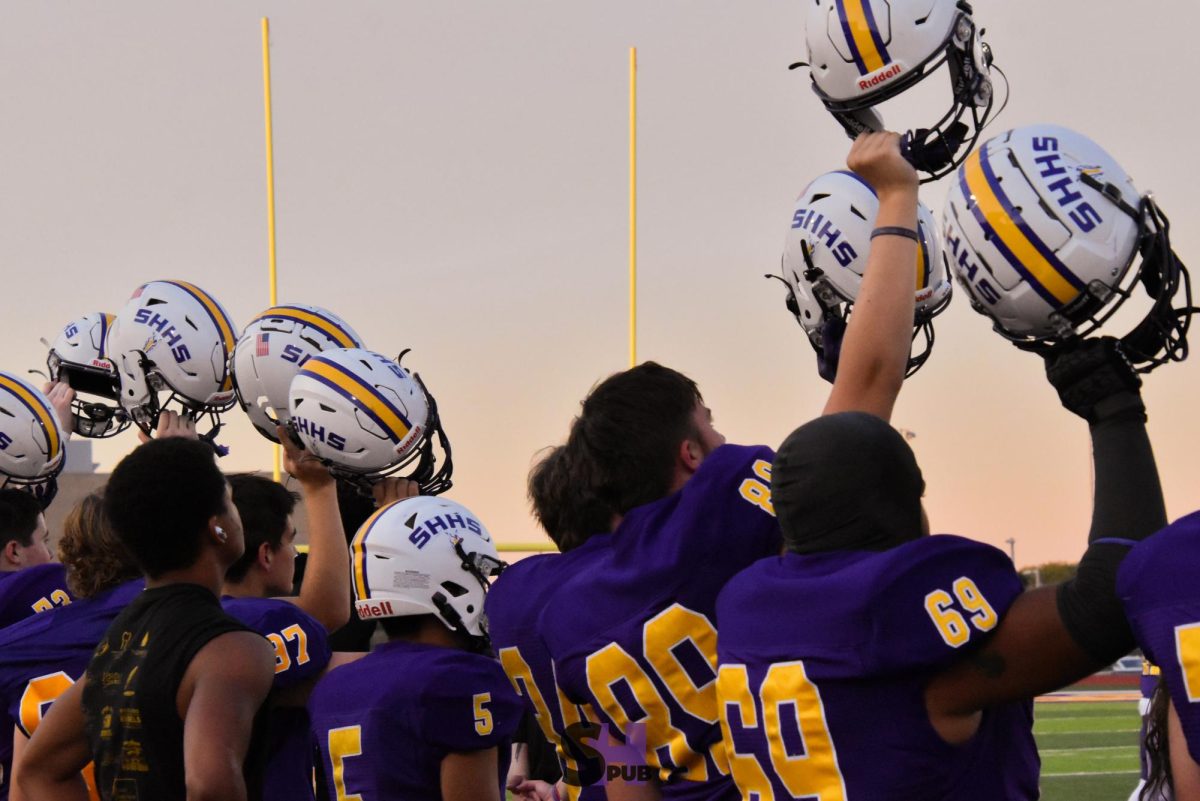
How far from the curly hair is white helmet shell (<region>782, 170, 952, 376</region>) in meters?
1.86

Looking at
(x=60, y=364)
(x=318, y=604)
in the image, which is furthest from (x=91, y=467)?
(x=318, y=604)

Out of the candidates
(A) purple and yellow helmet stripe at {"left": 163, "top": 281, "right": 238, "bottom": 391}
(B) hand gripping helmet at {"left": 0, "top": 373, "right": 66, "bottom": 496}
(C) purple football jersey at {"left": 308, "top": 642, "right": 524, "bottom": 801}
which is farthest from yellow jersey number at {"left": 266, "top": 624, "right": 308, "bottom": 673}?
(B) hand gripping helmet at {"left": 0, "top": 373, "right": 66, "bottom": 496}

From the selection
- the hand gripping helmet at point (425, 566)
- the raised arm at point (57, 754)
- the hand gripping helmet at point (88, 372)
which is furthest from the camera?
the hand gripping helmet at point (88, 372)

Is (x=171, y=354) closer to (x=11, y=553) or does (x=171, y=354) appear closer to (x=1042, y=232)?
(x=11, y=553)

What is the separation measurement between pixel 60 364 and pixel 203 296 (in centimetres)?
96

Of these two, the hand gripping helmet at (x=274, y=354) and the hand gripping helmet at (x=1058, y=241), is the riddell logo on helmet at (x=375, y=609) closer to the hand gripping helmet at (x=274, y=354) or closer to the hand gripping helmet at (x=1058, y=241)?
the hand gripping helmet at (x=274, y=354)

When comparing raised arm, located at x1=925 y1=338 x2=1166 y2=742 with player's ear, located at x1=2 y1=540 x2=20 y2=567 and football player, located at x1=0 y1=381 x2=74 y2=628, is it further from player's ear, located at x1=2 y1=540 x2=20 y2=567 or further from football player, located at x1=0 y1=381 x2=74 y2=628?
player's ear, located at x1=2 y1=540 x2=20 y2=567

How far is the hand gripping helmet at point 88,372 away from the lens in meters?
6.15

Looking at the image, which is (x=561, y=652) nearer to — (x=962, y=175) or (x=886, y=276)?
(x=886, y=276)

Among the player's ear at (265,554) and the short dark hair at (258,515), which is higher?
the short dark hair at (258,515)

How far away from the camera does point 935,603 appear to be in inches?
83.7

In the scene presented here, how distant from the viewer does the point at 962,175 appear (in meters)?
2.48

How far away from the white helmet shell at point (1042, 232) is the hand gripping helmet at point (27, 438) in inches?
162

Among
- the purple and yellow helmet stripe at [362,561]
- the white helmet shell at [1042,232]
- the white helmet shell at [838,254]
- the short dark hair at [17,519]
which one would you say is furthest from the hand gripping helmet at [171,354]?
the white helmet shell at [1042,232]
